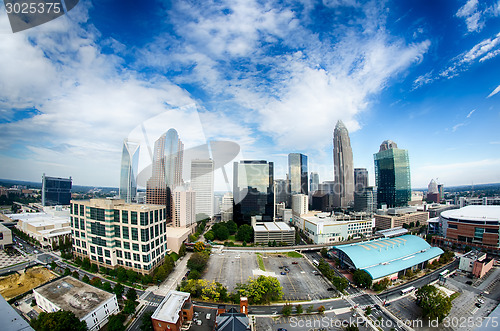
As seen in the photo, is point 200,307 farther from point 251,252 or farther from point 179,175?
point 179,175

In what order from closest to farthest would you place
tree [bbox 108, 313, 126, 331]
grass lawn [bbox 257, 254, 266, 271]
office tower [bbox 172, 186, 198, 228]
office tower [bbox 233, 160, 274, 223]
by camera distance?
tree [bbox 108, 313, 126, 331]
grass lawn [bbox 257, 254, 266, 271]
office tower [bbox 172, 186, 198, 228]
office tower [bbox 233, 160, 274, 223]

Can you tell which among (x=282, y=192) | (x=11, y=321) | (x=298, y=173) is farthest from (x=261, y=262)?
(x=298, y=173)

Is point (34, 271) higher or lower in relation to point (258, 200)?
lower

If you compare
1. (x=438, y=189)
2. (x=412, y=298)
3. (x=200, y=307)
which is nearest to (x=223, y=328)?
(x=200, y=307)

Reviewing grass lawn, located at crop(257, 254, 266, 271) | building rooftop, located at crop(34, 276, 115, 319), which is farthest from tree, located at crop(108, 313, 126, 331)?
grass lawn, located at crop(257, 254, 266, 271)

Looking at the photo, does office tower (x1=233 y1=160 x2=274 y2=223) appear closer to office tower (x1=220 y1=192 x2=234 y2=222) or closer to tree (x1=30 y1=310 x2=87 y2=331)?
office tower (x1=220 y1=192 x2=234 y2=222)

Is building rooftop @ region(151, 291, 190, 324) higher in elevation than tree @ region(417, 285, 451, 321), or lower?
higher
